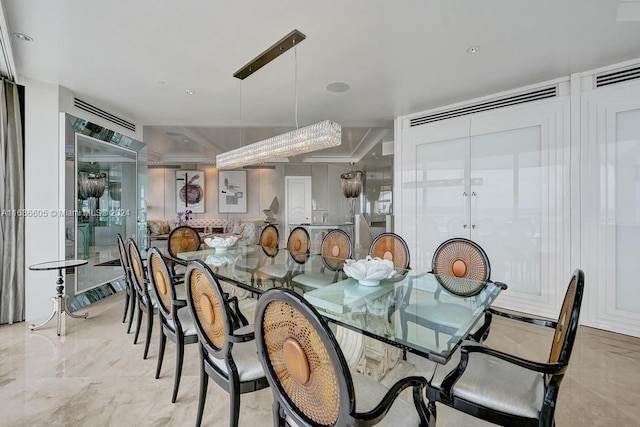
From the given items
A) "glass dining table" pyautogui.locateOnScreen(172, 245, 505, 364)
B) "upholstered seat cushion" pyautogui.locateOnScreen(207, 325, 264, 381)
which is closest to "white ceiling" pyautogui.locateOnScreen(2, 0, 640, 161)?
"glass dining table" pyautogui.locateOnScreen(172, 245, 505, 364)

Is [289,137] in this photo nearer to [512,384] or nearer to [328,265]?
[328,265]

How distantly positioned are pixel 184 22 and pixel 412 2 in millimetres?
1576

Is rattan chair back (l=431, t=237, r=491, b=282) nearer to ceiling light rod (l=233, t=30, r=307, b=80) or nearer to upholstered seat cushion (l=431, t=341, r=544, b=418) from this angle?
upholstered seat cushion (l=431, t=341, r=544, b=418)

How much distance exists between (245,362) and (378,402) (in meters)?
0.62

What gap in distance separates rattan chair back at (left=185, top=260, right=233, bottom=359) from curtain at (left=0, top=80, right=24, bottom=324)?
2.99m

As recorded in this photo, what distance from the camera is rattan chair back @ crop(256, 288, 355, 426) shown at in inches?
31.1

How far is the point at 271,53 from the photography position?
98.5 inches

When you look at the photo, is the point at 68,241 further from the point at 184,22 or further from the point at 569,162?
the point at 569,162

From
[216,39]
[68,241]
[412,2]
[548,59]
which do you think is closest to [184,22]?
[216,39]

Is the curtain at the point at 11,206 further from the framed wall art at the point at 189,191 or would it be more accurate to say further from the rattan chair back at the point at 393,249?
the framed wall art at the point at 189,191

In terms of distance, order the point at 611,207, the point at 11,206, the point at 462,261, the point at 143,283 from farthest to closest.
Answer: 1. the point at 11,206
2. the point at 611,207
3. the point at 462,261
4. the point at 143,283

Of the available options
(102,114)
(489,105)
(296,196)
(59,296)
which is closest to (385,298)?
(489,105)

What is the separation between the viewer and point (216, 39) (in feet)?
7.64

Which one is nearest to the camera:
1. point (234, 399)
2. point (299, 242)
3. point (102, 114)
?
point (234, 399)
